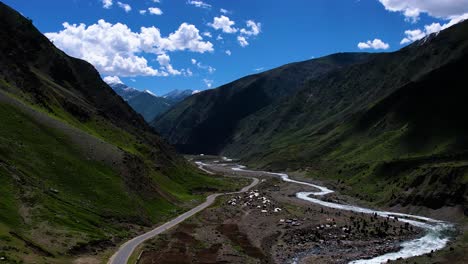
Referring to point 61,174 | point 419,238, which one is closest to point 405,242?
point 419,238

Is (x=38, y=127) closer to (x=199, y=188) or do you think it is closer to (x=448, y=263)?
(x=199, y=188)

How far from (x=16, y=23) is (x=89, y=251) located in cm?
14120

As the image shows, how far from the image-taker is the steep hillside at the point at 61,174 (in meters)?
73.4

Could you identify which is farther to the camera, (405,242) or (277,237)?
(277,237)

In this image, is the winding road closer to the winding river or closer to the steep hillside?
the winding river

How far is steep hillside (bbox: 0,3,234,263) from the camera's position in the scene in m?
73.4

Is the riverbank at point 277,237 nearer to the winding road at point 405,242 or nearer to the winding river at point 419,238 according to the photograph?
the winding river at point 419,238

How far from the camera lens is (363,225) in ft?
344

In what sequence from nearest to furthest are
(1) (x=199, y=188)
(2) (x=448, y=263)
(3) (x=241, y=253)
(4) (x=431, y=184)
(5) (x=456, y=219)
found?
(2) (x=448, y=263)
(3) (x=241, y=253)
(5) (x=456, y=219)
(4) (x=431, y=184)
(1) (x=199, y=188)

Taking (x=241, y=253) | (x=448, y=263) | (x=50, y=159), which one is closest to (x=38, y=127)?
(x=50, y=159)

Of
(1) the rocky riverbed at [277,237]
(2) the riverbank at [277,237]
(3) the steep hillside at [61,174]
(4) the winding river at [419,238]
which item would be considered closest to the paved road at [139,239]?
(1) the rocky riverbed at [277,237]

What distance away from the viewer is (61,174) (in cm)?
9938

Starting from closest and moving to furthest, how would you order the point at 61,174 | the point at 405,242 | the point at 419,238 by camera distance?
the point at 405,242 < the point at 419,238 < the point at 61,174

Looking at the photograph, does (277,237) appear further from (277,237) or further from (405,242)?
(405,242)
